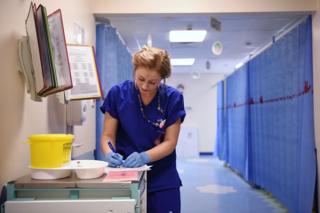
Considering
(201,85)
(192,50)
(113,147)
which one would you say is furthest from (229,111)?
(113,147)

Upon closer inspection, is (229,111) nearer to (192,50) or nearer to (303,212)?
(192,50)

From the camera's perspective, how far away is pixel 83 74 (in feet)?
6.23

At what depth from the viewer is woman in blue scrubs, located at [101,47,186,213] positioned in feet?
4.98

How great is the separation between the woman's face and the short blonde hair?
0.06 ft

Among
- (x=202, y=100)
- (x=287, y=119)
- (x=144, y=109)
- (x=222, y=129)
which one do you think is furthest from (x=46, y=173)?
(x=202, y=100)

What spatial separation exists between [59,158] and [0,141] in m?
0.23

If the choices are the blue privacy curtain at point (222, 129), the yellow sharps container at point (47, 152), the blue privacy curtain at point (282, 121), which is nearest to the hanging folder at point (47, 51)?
the yellow sharps container at point (47, 152)

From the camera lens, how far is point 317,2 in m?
2.88

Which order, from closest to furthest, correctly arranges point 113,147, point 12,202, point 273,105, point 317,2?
1. point 12,202
2. point 113,147
3. point 317,2
4. point 273,105

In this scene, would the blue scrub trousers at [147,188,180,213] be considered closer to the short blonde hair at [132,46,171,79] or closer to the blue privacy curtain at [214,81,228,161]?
the short blonde hair at [132,46,171,79]

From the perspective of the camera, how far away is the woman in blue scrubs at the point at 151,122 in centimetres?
152

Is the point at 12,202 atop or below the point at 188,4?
below

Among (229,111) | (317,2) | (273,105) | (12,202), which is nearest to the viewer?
(12,202)

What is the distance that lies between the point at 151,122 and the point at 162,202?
0.36m
